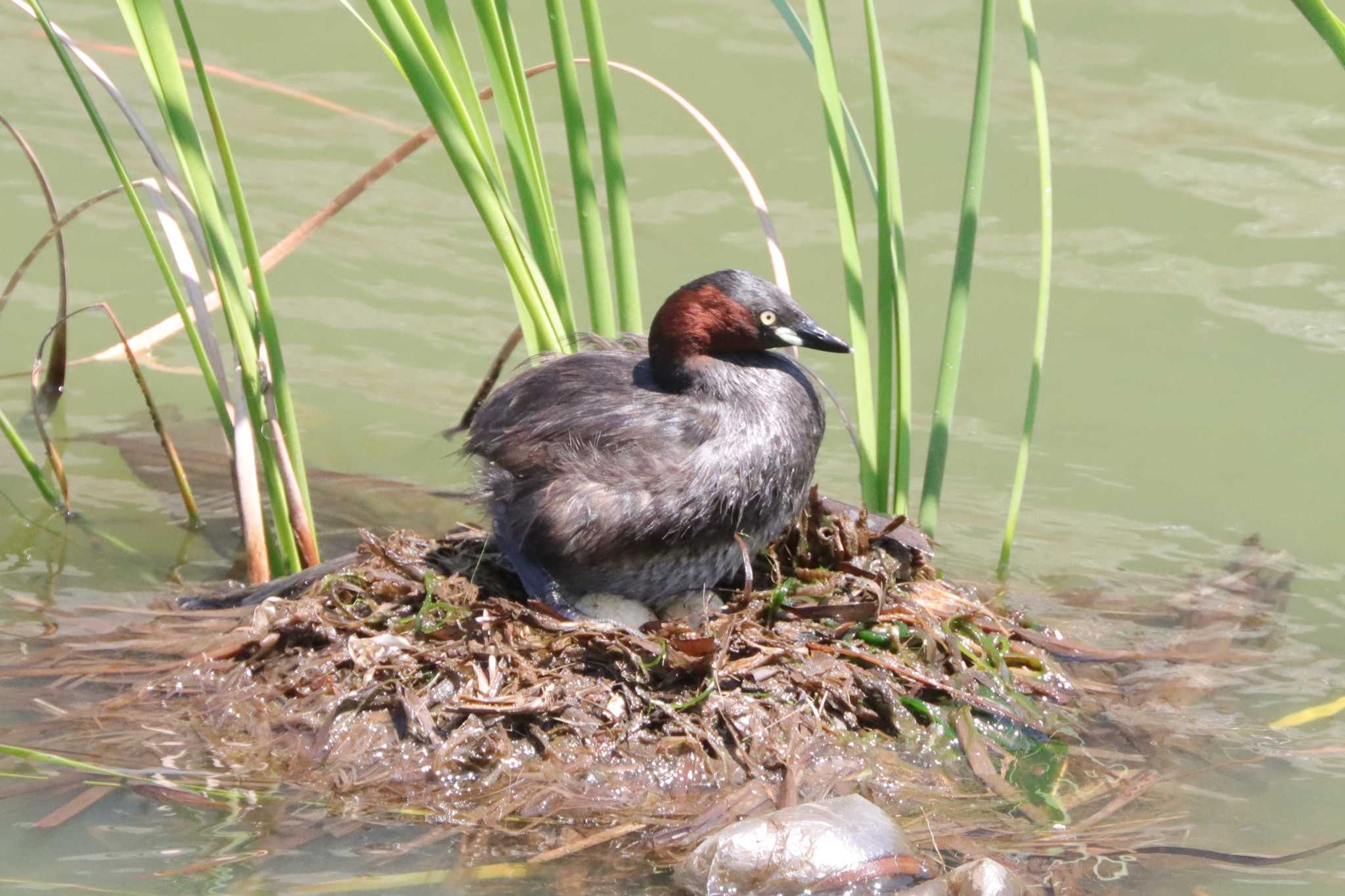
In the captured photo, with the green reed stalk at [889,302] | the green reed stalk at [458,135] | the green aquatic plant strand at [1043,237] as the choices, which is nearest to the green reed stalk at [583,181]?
the green reed stalk at [458,135]

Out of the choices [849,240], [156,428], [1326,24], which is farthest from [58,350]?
[1326,24]

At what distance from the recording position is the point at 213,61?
756cm

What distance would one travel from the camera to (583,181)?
399 centimetres

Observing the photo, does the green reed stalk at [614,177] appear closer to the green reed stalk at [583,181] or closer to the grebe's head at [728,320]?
the green reed stalk at [583,181]

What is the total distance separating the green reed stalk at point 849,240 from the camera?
373 cm

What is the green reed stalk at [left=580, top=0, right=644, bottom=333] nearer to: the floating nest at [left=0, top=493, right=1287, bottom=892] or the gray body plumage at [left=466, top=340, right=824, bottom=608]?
the gray body plumage at [left=466, top=340, right=824, bottom=608]

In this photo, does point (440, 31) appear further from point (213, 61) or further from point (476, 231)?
point (213, 61)

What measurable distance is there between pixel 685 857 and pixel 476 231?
431 cm

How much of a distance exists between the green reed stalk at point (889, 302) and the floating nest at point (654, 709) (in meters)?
0.21

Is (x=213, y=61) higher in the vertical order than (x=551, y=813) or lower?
higher

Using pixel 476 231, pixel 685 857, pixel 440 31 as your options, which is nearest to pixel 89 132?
pixel 476 231

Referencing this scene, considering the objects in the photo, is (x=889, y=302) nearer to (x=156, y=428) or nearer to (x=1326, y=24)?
(x=1326, y=24)

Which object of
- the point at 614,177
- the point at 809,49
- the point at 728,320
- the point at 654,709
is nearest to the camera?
the point at 654,709

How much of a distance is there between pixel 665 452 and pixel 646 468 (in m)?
0.07
